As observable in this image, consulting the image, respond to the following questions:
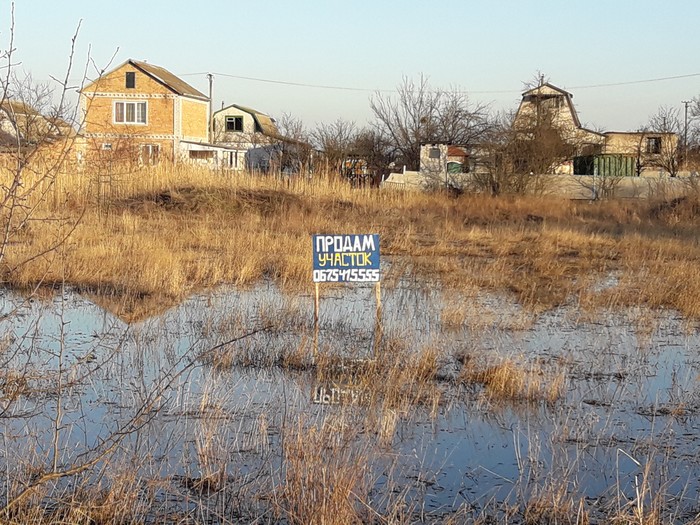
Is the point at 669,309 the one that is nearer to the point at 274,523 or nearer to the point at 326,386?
the point at 326,386

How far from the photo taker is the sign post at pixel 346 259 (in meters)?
8.91

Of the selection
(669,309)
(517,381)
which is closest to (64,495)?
(517,381)

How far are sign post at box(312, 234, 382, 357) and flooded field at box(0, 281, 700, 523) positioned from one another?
27.9 inches

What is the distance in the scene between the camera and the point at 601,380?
7.98 m

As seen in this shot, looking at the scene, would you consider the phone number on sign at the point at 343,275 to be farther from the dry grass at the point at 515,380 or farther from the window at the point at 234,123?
the window at the point at 234,123

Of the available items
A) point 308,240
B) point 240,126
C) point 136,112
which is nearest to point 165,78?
point 136,112

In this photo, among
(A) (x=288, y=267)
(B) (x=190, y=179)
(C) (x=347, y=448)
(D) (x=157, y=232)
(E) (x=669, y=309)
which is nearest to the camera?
(C) (x=347, y=448)

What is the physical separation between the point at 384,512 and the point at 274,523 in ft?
1.98

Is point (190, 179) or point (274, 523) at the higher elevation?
point (190, 179)

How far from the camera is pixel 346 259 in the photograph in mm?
8977

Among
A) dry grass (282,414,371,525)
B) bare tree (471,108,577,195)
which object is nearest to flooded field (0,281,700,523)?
dry grass (282,414,371,525)

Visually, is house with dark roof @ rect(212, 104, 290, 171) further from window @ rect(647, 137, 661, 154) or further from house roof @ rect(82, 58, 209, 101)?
window @ rect(647, 137, 661, 154)

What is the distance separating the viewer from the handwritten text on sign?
891 centimetres

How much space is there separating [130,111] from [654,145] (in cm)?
3076
